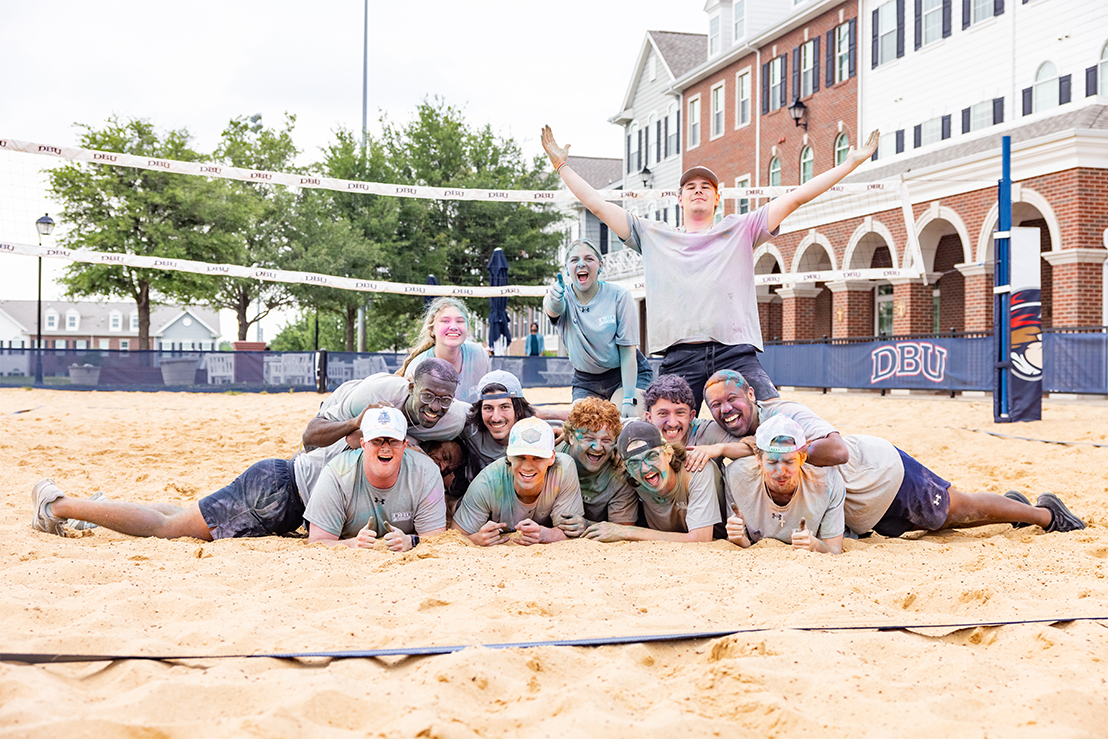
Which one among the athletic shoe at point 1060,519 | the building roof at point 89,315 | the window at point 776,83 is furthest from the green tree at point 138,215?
the building roof at point 89,315

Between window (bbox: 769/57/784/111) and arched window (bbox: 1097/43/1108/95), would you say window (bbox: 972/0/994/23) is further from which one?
window (bbox: 769/57/784/111)

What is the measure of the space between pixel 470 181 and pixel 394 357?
10.3 meters

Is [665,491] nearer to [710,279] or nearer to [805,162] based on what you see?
[710,279]

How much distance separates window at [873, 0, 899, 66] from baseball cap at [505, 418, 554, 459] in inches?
713

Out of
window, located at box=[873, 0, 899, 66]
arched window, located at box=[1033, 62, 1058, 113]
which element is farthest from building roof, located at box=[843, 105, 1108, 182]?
window, located at box=[873, 0, 899, 66]

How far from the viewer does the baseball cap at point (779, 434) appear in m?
3.90

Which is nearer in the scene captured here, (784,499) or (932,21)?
(784,499)

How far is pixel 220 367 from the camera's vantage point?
711 inches

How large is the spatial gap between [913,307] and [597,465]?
1511cm

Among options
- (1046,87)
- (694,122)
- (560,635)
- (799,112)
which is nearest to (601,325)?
(560,635)

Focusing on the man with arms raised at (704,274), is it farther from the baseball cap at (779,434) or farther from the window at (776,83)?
the window at (776,83)

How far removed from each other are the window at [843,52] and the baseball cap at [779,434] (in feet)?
61.6

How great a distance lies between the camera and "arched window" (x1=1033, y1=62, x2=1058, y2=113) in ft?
50.1

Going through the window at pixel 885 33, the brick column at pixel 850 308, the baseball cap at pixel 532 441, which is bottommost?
the baseball cap at pixel 532 441
